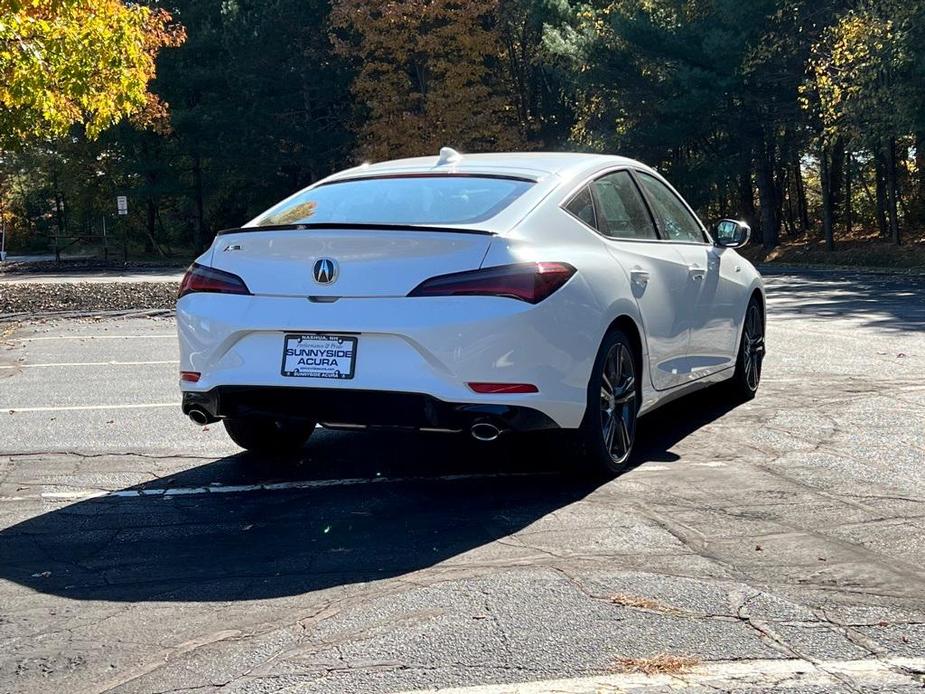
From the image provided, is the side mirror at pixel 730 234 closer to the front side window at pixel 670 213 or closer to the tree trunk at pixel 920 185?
the front side window at pixel 670 213

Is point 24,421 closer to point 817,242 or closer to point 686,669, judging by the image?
point 686,669

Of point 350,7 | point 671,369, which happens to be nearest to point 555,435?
point 671,369

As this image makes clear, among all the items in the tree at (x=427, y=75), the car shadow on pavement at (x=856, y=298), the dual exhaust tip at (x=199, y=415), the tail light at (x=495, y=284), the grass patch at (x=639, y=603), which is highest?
the tree at (x=427, y=75)

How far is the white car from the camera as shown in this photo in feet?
17.9

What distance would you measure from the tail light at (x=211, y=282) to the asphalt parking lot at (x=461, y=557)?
965 mm

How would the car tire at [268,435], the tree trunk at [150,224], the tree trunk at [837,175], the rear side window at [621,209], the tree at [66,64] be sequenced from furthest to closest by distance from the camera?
1. the tree trunk at [150,224]
2. the tree trunk at [837,175]
3. the tree at [66,64]
4. the car tire at [268,435]
5. the rear side window at [621,209]

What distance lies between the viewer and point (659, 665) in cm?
352

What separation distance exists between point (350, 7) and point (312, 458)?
42971 millimetres

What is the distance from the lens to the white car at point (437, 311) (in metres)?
5.47

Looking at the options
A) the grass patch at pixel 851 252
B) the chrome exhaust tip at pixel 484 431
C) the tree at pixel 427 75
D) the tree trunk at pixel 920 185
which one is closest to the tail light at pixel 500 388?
the chrome exhaust tip at pixel 484 431

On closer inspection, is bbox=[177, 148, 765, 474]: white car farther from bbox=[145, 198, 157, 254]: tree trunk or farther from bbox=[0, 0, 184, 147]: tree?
bbox=[145, 198, 157, 254]: tree trunk

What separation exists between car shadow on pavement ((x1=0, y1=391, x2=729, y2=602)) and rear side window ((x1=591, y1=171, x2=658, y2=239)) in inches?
48.1

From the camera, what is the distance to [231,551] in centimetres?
486

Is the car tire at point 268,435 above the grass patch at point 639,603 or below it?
above
